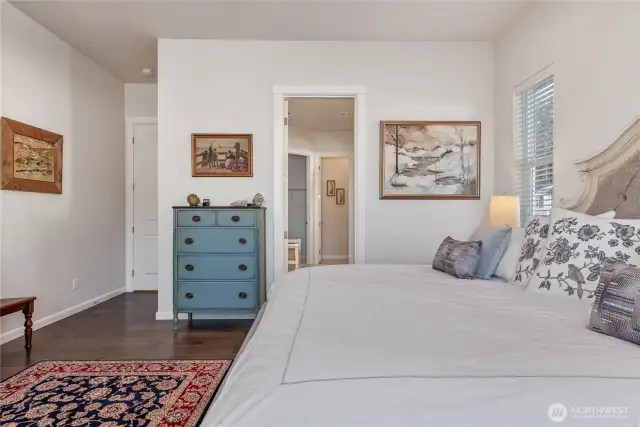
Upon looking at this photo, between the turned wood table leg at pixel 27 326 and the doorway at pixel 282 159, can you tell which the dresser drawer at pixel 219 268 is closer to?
the doorway at pixel 282 159

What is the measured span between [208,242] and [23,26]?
243 centimetres

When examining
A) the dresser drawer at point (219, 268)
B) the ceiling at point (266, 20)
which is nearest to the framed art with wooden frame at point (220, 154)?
the dresser drawer at point (219, 268)

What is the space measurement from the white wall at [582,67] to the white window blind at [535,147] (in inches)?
5.9

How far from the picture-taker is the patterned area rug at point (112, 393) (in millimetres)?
1901

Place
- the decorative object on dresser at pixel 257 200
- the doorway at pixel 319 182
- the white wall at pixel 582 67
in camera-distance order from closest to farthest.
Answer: the white wall at pixel 582 67, the decorative object on dresser at pixel 257 200, the doorway at pixel 319 182

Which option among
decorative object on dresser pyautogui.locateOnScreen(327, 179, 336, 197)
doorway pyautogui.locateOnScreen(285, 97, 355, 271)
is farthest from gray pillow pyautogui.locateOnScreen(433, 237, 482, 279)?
decorative object on dresser pyautogui.locateOnScreen(327, 179, 336, 197)

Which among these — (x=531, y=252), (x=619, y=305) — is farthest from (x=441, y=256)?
(x=619, y=305)

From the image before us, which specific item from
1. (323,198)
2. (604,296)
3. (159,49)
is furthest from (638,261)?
(323,198)

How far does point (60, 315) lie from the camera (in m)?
3.78

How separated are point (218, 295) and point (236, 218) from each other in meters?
0.71

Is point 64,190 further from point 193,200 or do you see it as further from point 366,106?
point 366,106

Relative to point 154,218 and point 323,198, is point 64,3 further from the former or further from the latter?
point 323,198

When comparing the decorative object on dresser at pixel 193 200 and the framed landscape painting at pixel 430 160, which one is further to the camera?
the framed landscape painting at pixel 430 160

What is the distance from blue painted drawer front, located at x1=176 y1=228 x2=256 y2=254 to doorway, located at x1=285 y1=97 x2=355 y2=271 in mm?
2564
